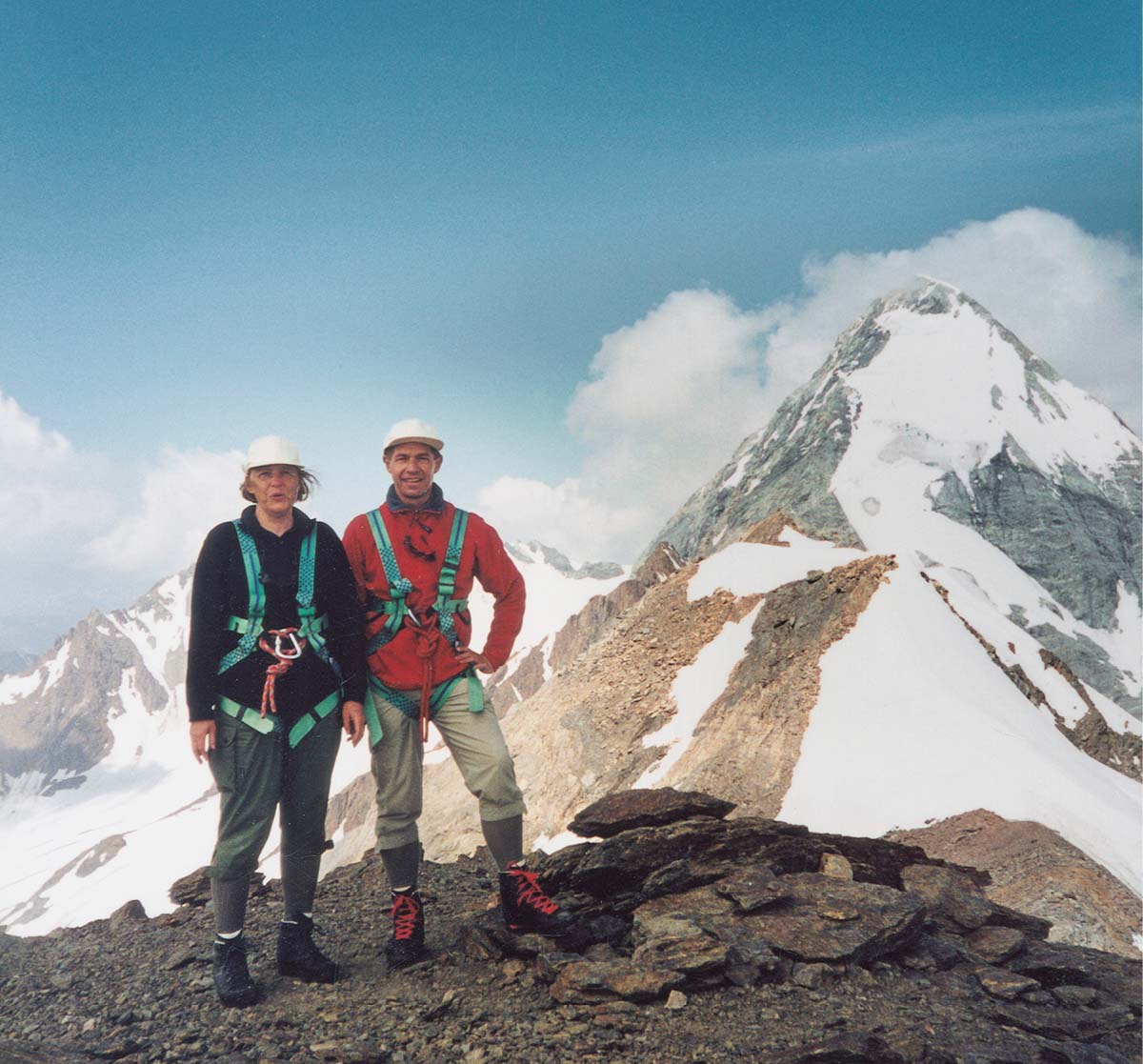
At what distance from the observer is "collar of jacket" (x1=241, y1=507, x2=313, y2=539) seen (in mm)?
5586

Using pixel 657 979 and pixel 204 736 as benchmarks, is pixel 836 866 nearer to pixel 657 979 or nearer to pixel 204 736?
pixel 657 979

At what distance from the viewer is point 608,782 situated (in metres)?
21.7

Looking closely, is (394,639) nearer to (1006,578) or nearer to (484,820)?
(484,820)

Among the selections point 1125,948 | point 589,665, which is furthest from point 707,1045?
point 589,665

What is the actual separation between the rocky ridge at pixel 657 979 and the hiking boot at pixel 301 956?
4.5 inches

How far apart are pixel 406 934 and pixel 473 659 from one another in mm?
2182

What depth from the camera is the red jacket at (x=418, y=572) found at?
5922 mm

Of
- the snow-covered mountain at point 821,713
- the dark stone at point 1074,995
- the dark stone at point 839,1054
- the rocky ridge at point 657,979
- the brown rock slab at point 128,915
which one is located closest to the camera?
the dark stone at point 839,1054

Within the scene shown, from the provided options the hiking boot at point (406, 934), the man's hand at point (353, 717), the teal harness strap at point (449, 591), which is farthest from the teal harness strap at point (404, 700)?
the hiking boot at point (406, 934)

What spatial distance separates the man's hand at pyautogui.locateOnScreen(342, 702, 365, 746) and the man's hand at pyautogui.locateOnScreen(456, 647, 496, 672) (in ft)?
2.78

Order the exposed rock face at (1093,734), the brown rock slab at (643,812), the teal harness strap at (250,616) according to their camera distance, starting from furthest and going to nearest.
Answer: the exposed rock face at (1093,734) < the brown rock slab at (643,812) < the teal harness strap at (250,616)

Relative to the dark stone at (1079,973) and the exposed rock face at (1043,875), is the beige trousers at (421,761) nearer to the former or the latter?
the dark stone at (1079,973)

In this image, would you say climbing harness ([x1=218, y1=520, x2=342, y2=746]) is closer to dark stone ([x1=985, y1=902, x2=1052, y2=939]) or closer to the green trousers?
the green trousers

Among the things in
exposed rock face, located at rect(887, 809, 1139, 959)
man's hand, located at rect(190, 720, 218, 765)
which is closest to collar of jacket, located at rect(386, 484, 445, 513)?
man's hand, located at rect(190, 720, 218, 765)
